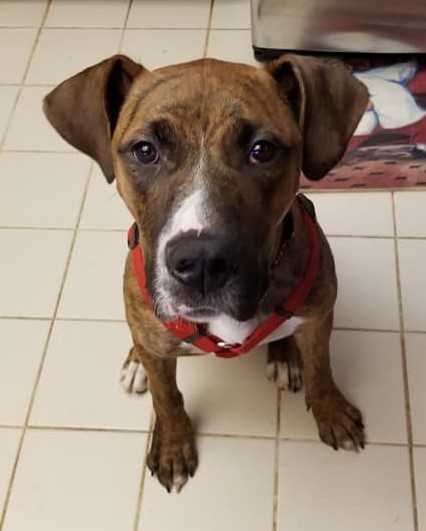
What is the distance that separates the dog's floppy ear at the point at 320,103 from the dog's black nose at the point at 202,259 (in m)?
0.31

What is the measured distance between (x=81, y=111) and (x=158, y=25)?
5.23 feet

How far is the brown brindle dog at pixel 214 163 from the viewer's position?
1.33 meters

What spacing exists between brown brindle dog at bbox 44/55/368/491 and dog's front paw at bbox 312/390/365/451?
0.38 meters

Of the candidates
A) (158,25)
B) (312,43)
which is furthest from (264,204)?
(158,25)

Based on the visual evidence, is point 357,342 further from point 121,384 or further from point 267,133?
point 267,133

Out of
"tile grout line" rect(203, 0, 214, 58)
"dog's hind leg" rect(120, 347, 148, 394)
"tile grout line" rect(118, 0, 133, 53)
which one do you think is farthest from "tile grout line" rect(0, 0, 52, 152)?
"dog's hind leg" rect(120, 347, 148, 394)

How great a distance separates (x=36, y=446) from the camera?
2.07 metres

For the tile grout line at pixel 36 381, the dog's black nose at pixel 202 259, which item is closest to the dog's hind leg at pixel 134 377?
the tile grout line at pixel 36 381

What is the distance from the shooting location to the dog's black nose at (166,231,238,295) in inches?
50.3

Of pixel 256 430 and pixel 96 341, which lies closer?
pixel 256 430

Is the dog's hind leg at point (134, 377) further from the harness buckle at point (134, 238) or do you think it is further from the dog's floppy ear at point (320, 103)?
the dog's floppy ear at point (320, 103)

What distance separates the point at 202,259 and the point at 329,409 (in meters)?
0.85

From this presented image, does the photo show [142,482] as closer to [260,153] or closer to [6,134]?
[260,153]

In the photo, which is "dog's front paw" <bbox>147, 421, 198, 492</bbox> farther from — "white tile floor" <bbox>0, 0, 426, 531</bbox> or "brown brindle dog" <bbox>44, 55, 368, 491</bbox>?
"brown brindle dog" <bbox>44, 55, 368, 491</bbox>
